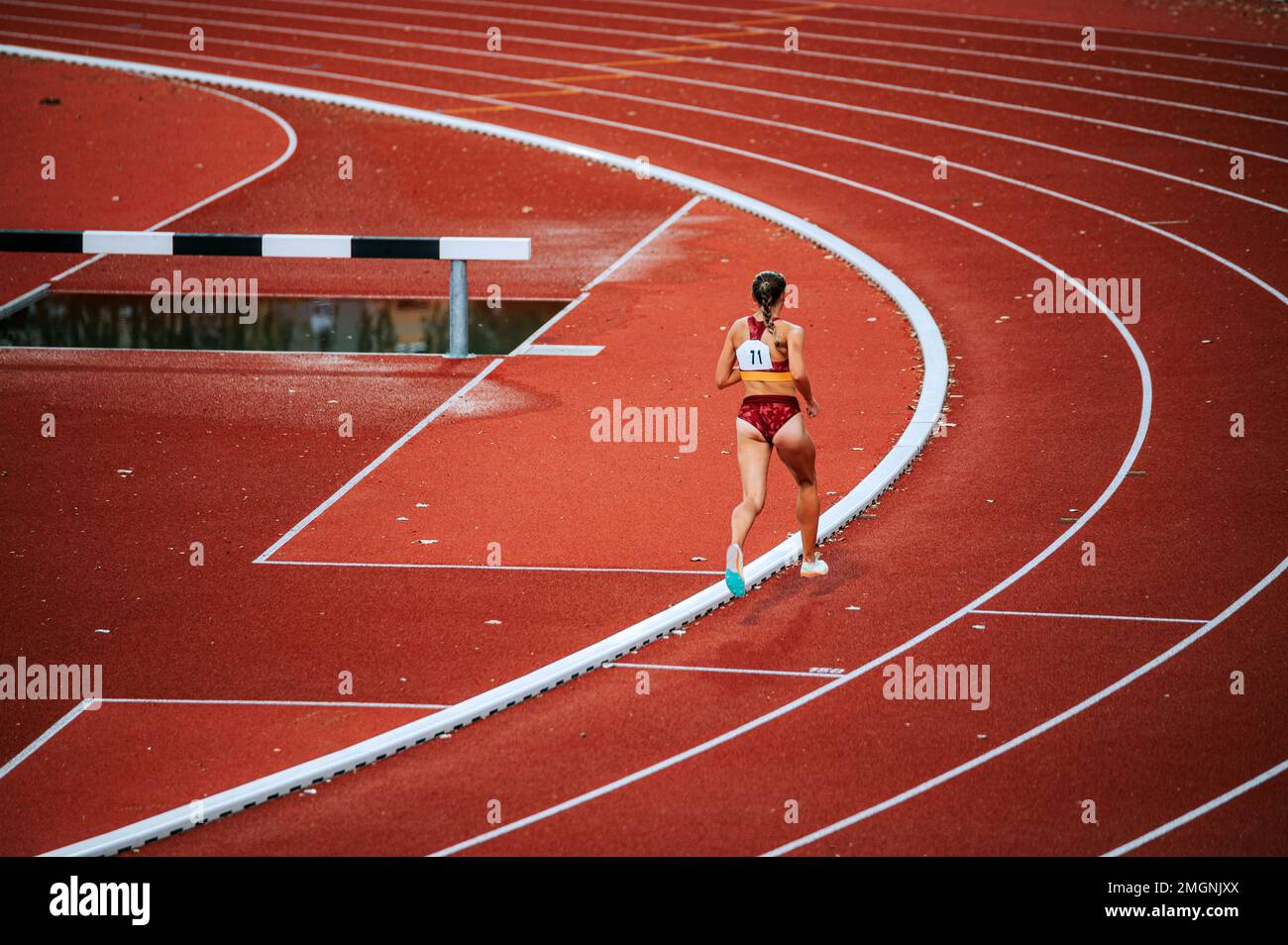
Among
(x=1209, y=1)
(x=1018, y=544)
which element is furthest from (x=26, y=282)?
(x=1209, y=1)

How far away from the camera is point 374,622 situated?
8875 millimetres

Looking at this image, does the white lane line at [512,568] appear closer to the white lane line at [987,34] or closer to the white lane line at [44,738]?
the white lane line at [44,738]

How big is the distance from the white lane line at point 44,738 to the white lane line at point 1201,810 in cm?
460

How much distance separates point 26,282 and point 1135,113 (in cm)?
1291

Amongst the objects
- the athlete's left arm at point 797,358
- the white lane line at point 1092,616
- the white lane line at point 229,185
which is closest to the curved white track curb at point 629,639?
the athlete's left arm at point 797,358

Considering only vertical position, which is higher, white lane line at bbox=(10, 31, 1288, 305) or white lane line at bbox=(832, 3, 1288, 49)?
white lane line at bbox=(832, 3, 1288, 49)

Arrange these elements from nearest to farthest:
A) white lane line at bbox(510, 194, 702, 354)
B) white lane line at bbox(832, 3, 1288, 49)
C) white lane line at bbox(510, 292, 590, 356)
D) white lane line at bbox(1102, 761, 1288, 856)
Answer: white lane line at bbox(1102, 761, 1288, 856) → white lane line at bbox(510, 292, 590, 356) → white lane line at bbox(510, 194, 702, 354) → white lane line at bbox(832, 3, 1288, 49)

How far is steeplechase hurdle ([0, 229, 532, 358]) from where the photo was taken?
551 inches

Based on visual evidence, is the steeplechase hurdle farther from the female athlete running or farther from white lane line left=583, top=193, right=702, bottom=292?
the female athlete running

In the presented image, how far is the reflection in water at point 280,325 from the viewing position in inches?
570

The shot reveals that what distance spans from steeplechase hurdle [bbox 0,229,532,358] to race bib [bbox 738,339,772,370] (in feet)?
18.2

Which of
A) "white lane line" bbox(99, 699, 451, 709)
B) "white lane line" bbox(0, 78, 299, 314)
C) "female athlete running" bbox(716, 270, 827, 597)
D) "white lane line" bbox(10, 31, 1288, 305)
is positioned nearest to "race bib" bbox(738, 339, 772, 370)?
"female athlete running" bbox(716, 270, 827, 597)

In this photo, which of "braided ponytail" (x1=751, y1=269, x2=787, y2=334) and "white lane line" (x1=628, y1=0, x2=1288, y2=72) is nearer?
"braided ponytail" (x1=751, y1=269, x2=787, y2=334)
